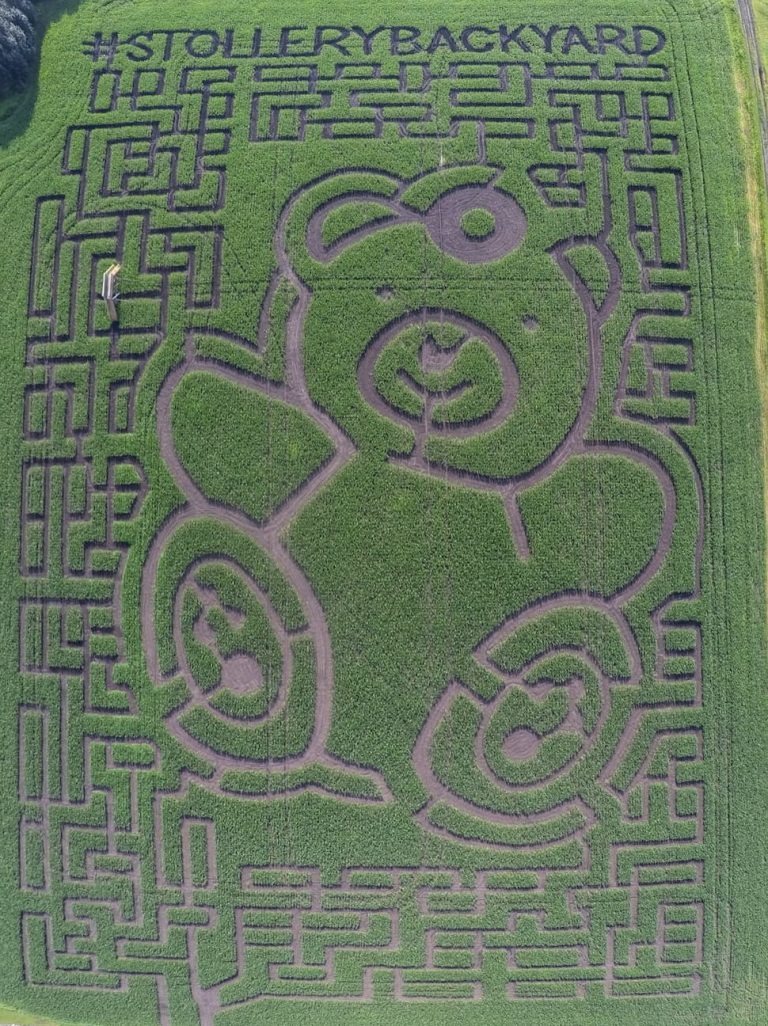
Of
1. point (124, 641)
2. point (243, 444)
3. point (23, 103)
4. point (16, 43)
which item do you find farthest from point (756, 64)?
point (124, 641)

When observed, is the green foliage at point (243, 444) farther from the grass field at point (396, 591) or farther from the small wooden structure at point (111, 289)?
the small wooden structure at point (111, 289)

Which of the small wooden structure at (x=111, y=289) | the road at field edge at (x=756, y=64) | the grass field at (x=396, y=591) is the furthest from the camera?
the road at field edge at (x=756, y=64)

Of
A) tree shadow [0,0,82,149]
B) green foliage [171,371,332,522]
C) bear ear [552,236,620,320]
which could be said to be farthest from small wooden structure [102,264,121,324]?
bear ear [552,236,620,320]

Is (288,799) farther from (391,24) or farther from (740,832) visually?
(391,24)

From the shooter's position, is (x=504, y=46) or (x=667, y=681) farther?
(x=504, y=46)

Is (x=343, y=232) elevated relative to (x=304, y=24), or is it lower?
lower

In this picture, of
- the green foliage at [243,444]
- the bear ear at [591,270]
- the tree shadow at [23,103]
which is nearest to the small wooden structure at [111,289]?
the green foliage at [243,444]

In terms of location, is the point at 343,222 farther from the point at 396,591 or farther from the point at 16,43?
the point at 16,43

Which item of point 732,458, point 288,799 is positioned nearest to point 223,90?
point 732,458
